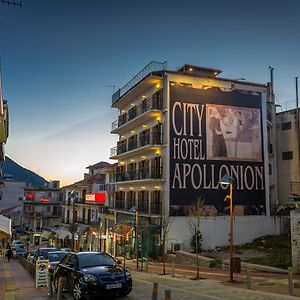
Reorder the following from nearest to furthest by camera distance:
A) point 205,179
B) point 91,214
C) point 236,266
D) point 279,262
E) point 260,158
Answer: point 236,266 → point 279,262 → point 205,179 → point 260,158 → point 91,214

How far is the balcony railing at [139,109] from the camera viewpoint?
38656 millimetres

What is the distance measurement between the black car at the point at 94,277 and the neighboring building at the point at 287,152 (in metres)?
32.6

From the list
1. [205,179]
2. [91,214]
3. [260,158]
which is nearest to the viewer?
[205,179]

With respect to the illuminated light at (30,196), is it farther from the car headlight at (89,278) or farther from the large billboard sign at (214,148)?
the car headlight at (89,278)

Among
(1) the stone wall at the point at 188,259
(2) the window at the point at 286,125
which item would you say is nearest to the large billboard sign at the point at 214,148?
(1) the stone wall at the point at 188,259

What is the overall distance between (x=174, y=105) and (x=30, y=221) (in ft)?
218

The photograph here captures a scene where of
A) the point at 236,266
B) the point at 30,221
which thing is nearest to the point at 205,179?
the point at 236,266

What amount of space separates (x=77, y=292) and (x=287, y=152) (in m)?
35.6

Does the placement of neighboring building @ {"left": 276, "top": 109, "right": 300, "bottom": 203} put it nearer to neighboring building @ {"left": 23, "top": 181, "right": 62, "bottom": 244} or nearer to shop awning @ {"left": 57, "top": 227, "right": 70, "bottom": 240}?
shop awning @ {"left": 57, "top": 227, "right": 70, "bottom": 240}

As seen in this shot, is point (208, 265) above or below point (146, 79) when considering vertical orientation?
below

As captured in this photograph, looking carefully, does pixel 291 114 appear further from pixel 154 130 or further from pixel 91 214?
pixel 91 214

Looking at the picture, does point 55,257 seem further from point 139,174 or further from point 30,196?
point 30,196

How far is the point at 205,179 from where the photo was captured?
3747 centimetres

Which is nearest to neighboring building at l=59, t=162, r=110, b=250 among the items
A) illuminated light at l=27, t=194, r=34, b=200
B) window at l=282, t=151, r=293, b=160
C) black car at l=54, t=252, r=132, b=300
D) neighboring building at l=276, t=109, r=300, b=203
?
neighboring building at l=276, t=109, r=300, b=203
